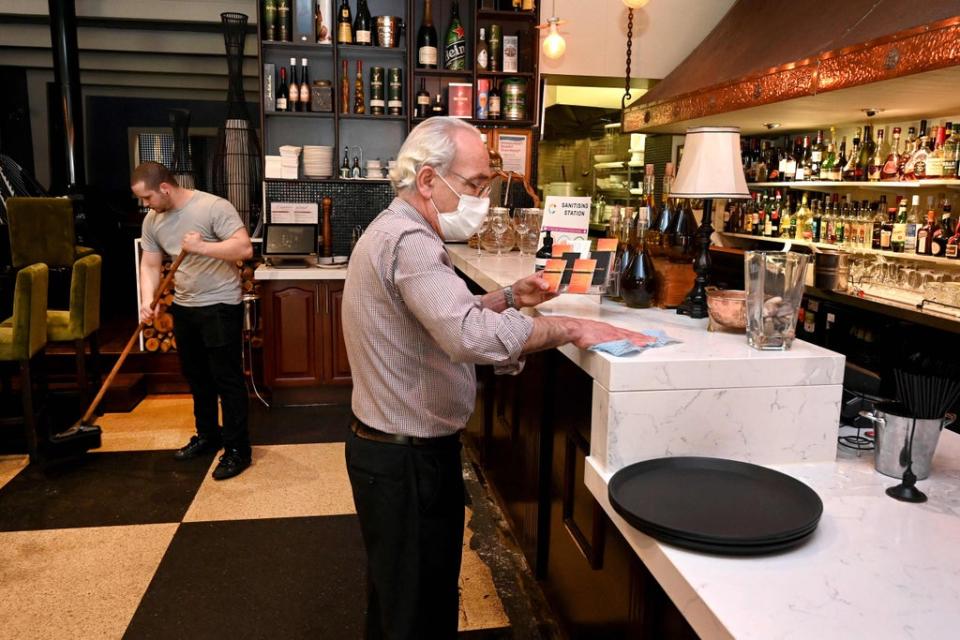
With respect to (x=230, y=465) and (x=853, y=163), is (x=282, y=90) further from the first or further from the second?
(x=853, y=163)

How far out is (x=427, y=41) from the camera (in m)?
5.52

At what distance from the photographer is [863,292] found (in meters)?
4.71

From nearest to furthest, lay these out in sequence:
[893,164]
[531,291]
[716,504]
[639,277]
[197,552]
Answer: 1. [716,504]
2. [531,291]
3. [639,277]
4. [197,552]
5. [893,164]

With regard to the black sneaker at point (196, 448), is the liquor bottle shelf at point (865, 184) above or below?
above

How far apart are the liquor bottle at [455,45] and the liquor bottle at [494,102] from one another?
11.0 inches

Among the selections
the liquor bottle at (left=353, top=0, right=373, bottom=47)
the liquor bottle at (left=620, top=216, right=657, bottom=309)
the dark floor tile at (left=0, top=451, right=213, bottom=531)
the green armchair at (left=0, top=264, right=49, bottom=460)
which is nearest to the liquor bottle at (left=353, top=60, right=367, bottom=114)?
the liquor bottle at (left=353, top=0, right=373, bottom=47)

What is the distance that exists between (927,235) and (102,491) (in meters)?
4.76

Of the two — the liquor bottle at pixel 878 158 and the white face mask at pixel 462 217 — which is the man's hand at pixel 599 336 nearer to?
the white face mask at pixel 462 217

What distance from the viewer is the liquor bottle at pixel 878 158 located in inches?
187

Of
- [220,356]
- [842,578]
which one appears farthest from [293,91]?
[842,578]

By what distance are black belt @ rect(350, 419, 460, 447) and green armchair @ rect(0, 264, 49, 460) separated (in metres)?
2.89

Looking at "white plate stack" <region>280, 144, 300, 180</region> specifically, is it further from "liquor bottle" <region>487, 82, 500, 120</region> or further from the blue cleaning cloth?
the blue cleaning cloth

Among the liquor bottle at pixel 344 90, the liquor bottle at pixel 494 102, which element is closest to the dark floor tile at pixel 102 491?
the liquor bottle at pixel 344 90

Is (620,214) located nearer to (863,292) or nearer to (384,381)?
(384,381)
